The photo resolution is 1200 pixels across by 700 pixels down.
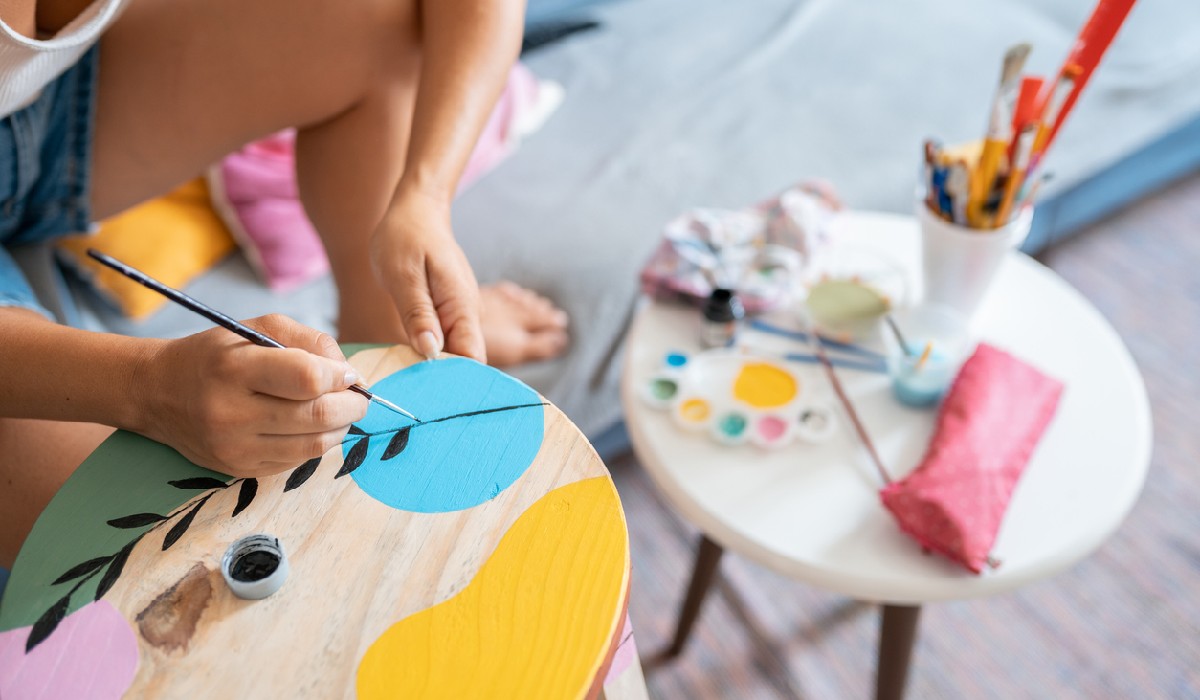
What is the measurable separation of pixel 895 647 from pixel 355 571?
52 centimetres

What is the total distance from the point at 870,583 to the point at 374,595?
39 centimetres

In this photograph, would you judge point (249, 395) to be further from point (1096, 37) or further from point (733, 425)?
point (1096, 37)

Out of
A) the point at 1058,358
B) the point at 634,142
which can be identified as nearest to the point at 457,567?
the point at 1058,358

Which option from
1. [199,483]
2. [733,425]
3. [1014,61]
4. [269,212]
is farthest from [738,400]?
[269,212]

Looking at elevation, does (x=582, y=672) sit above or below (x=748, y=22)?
above

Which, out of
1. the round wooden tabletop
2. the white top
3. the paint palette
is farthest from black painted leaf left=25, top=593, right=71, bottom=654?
the paint palette

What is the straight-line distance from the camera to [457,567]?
52 centimetres

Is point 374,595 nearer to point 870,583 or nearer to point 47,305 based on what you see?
point 870,583

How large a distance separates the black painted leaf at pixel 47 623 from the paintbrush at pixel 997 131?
0.74 m

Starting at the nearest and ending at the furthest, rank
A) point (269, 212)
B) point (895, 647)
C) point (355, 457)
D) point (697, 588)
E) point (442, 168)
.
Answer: point (355, 457)
point (442, 168)
point (895, 647)
point (697, 588)
point (269, 212)

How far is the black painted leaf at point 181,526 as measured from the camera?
1.75 ft

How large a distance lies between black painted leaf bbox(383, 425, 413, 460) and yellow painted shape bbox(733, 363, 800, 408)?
354 mm

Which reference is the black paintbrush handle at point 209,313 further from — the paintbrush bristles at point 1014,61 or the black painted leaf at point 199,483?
the paintbrush bristles at point 1014,61

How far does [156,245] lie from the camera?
→ 3.48 feet
